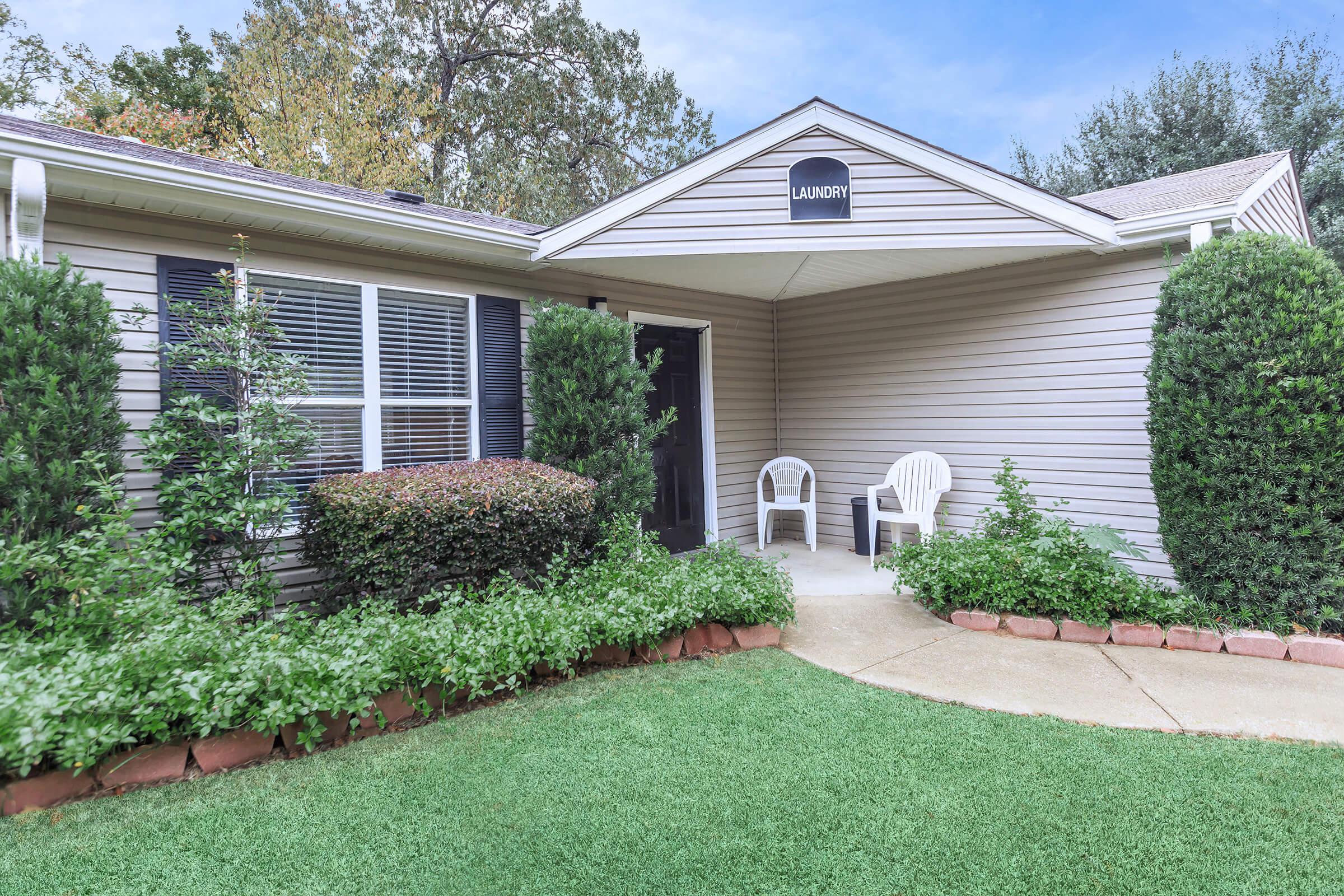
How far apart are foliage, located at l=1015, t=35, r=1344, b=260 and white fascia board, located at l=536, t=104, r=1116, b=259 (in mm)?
11041

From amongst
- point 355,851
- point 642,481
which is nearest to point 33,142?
point 355,851

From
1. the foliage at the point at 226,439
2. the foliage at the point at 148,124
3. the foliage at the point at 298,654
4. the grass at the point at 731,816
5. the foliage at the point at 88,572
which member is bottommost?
the grass at the point at 731,816

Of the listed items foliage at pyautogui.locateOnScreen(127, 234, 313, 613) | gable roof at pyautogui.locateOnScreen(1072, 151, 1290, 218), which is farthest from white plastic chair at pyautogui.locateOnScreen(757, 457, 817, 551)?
foliage at pyautogui.locateOnScreen(127, 234, 313, 613)

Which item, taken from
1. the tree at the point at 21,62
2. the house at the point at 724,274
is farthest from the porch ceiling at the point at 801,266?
the tree at the point at 21,62

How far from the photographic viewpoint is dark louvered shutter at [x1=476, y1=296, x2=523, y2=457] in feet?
15.3

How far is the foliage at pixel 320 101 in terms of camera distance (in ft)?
39.9

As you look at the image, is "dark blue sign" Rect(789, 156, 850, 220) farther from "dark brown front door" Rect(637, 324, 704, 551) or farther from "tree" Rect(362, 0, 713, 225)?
"tree" Rect(362, 0, 713, 225)

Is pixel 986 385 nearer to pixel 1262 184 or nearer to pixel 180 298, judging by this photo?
pixel 1262 184

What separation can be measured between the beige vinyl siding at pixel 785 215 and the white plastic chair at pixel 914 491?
1.81m

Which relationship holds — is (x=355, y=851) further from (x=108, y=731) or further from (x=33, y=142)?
(x=33, y=142)

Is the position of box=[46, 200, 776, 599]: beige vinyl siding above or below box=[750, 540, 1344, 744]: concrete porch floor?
above

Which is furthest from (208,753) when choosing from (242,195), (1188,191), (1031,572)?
(1188,191)

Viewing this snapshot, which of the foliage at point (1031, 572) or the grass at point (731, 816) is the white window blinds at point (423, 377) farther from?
the foliage at point (1031, 572)

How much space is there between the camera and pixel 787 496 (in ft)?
21.3
